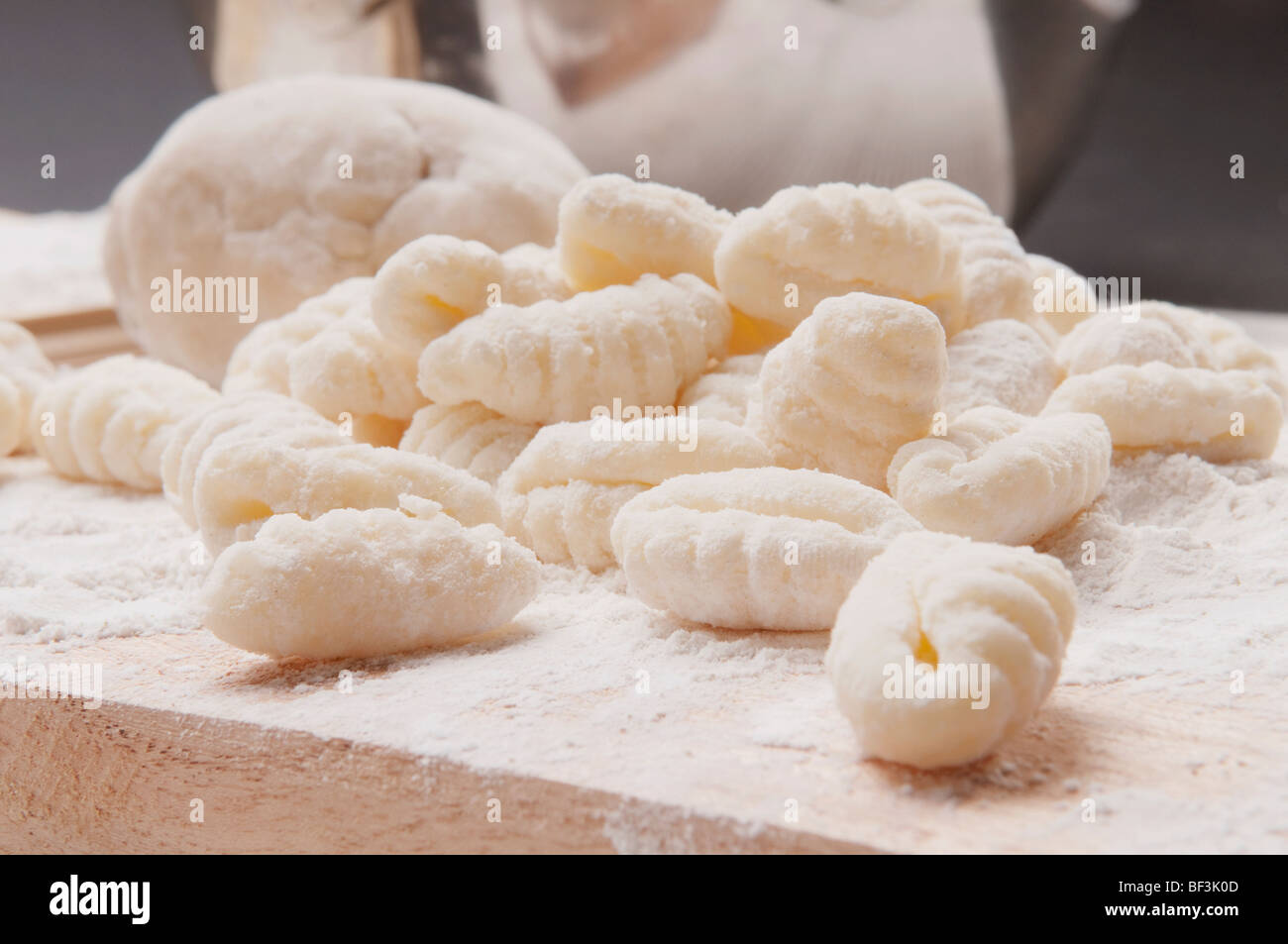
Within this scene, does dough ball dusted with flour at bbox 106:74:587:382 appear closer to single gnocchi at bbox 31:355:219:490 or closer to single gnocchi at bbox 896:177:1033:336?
single gnocchi at bbox 31:355:219:490

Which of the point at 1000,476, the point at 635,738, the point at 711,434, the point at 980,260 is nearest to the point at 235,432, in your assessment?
the point at 711,434

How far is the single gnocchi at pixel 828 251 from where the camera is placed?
1413mm

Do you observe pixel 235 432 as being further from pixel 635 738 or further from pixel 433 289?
pixel 635 738

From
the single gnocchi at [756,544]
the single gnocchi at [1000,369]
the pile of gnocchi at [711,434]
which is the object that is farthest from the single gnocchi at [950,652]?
the single gnocchi at [1000,369]

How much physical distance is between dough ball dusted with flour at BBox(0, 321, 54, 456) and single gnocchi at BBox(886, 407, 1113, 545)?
4.61 ft

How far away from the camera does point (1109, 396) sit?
→ 56.2 inches

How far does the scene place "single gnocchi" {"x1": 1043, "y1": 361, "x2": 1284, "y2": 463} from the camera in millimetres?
1431

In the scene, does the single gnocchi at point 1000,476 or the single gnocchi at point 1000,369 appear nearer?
the single gnocchi at point 1000,476

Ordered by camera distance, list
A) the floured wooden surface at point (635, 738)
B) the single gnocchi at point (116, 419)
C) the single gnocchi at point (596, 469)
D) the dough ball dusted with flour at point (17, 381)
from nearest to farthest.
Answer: the floured wooden surface at point (635, 738) < the single gnocchi at point (596, 469) < the single gnocchi at point (116, 419) < the dough ball dusted with flour at point (17, 381)

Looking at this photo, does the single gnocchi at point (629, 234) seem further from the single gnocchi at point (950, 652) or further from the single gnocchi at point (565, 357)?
the single gnocchi at point (950, 652)

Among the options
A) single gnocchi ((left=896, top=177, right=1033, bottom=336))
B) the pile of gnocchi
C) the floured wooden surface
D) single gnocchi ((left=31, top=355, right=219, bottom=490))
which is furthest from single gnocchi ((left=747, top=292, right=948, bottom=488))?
single gnocchi ((left=31, top=355, right=219, bottom=490))

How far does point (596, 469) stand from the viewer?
1.28m

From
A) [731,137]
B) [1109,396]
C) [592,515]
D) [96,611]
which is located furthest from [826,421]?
[731,137]

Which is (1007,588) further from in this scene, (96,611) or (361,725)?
(96,611)
